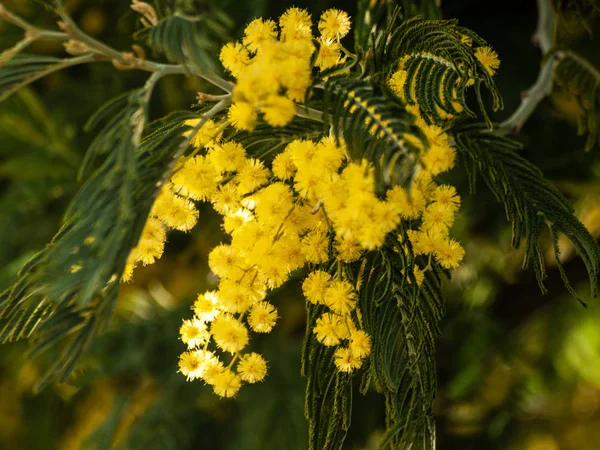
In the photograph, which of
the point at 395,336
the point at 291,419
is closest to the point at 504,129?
the point at 395,336

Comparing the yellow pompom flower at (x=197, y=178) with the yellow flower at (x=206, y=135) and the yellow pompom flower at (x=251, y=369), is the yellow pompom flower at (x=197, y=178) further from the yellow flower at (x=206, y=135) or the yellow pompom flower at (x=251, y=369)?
the yellow pompom flower at (x=251, y=369)

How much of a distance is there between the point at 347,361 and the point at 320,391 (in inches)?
2.0

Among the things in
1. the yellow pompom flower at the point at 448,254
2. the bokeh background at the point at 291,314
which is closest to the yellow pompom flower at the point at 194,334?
the yellow pompom flower at the point at 448,254

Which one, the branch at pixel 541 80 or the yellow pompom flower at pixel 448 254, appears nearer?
the yellow pompom flower at pixel 448 254

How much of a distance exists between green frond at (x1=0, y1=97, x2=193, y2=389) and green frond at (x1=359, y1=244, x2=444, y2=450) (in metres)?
0.19

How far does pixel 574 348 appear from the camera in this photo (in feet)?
4.75

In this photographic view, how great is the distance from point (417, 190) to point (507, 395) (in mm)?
1075

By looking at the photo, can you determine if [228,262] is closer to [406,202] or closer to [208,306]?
[208,306]

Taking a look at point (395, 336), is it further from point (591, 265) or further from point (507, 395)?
point (507, 395)

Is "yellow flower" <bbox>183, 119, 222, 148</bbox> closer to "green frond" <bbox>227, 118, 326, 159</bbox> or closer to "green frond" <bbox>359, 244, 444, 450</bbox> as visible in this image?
"green frond" <bbox>227, 118, 326, 159</bbox>

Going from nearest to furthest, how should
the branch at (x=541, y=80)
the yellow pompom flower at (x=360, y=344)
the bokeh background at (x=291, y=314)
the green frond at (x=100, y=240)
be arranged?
the green frond at (x=100, y=240)
the yellow pompom flower at (x=360, y=344)
the branch at (x=541, y=80)
the bokeh background at (x=291, y=314)

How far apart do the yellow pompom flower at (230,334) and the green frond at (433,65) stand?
232 millimetres

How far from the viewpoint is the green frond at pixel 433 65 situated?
Answer: 1.69 feet

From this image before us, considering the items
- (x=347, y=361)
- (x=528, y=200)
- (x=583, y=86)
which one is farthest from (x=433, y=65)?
(x=583, y=86)
